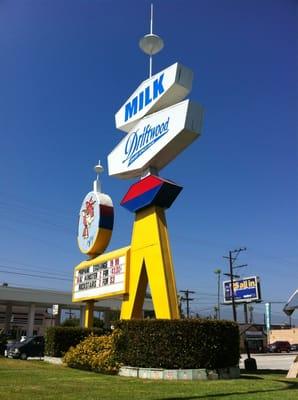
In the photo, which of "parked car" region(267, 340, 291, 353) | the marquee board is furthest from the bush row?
"parked car" region(267, 340, 291, 353)

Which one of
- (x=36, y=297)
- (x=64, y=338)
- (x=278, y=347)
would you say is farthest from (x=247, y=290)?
(x=64, y=338)

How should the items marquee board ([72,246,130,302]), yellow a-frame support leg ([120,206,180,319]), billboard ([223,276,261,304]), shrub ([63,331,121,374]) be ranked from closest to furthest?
shrub ([63,331,121,374]), yellow a-frame support leg ([120,206,180,319]), marquee board ([72,246,130,302]), billboard ([223,276,261,304])

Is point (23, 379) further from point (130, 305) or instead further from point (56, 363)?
point (56, 363)

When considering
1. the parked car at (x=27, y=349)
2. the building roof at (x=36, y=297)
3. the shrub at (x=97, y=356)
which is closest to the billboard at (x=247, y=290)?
the building roof at (x=36, y=297)

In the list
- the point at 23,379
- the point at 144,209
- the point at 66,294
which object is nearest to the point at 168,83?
the point at 144,209

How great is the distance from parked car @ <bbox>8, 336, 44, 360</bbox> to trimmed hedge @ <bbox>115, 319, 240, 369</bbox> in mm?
15571

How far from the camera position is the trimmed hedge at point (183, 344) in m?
14.4

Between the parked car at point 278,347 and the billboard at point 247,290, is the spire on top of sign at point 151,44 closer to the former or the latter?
the billboard at point 247,290

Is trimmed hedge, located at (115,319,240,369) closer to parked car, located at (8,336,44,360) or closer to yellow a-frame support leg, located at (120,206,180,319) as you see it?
yellow a-frame support leg, located at (120,206,180,319)

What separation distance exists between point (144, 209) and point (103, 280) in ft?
15.3

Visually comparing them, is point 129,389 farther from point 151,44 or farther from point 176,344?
point 151,44

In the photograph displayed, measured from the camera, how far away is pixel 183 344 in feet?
47.3

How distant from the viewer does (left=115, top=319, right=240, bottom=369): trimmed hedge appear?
1436 cm

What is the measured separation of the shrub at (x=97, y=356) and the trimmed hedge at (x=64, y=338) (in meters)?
2.45
